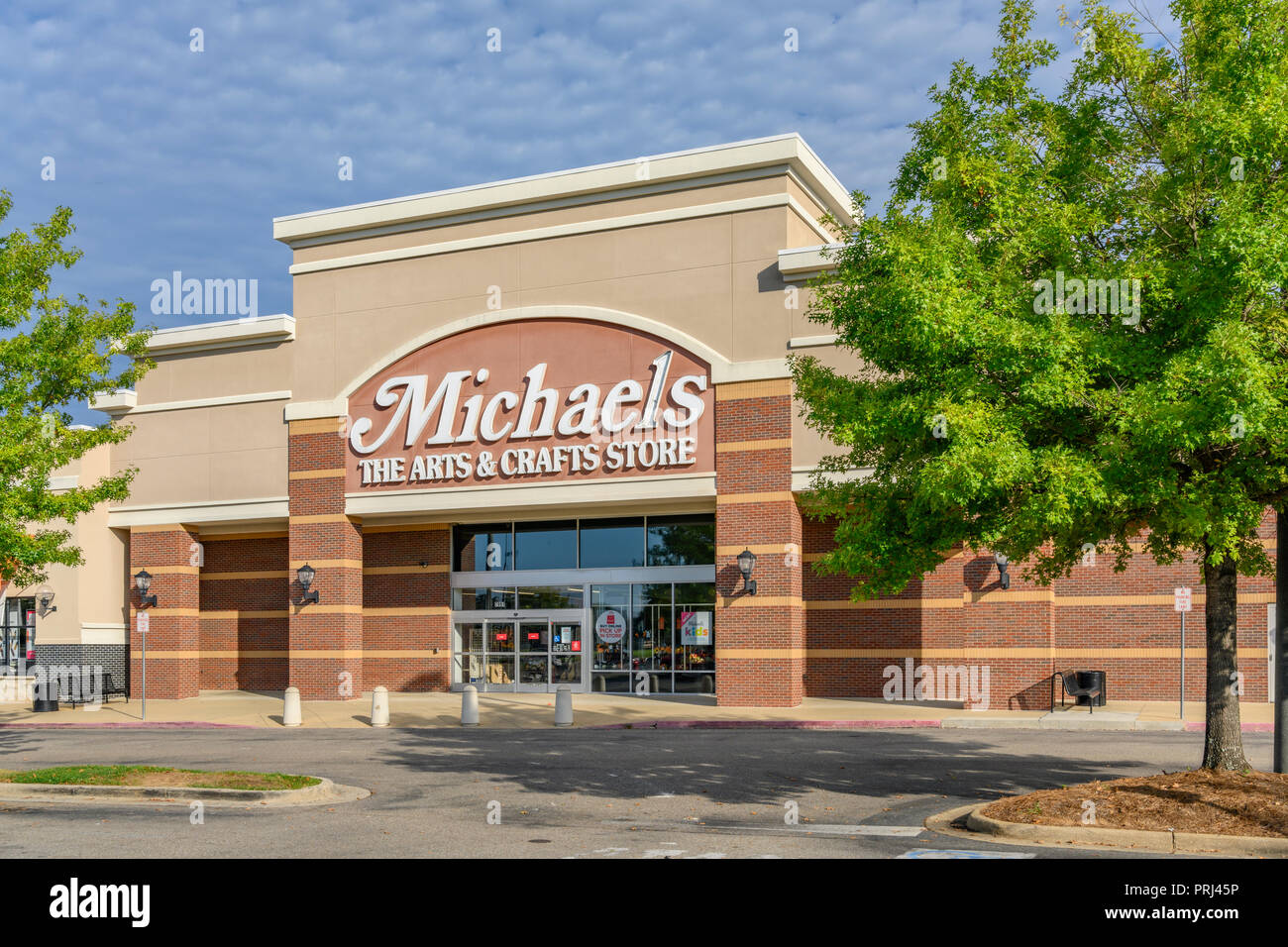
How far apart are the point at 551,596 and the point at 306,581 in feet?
21.3

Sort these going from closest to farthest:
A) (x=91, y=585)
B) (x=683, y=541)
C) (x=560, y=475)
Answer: (x=560, y=475) < (x=683, y=541) < (x=91, y=585)

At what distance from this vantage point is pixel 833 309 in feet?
46.1

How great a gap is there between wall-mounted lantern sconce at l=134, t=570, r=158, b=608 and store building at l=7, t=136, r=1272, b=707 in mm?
424

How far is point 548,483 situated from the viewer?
1166 inches

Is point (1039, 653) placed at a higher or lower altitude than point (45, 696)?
higher

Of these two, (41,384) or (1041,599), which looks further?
(1041,599)

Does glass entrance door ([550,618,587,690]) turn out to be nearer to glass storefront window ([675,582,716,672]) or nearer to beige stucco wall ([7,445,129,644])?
glass storefront window ([675,582,716,672])

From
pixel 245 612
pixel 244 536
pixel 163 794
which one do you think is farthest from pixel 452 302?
pixel 163 794

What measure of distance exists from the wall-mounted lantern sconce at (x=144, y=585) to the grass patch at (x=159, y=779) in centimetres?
1729

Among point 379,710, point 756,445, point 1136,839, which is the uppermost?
point 756,445

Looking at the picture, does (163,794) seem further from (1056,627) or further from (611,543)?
(1056,627)

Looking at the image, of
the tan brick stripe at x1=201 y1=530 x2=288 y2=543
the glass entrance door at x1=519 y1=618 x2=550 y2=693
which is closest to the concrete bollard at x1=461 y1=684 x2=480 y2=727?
the glass entrance door at x1=519 y1=618 x2=550 y2=693

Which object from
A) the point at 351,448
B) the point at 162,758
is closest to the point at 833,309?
the point at 162,758

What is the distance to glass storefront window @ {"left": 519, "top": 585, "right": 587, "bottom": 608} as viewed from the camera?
103ft
